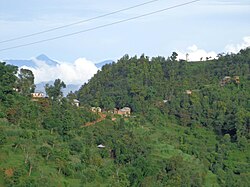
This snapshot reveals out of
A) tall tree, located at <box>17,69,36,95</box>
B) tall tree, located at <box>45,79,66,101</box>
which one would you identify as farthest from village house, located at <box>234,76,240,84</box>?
tall tree, located at <box>17,69,36,95</box>

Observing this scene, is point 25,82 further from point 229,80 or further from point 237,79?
point 237,79

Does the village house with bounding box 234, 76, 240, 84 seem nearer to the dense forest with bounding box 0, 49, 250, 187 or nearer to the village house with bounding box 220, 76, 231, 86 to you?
the dense forest with bounding box 0, 49, 250, 187

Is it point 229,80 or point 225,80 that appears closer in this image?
point 229,80

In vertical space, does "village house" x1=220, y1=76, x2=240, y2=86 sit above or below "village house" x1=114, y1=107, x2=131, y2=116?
above

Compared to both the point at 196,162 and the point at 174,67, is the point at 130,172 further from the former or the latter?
the point at 174,67

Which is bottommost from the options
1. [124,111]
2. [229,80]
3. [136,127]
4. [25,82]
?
[136,127]

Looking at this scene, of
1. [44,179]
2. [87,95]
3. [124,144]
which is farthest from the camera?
[87,95]

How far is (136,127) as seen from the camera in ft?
97.5

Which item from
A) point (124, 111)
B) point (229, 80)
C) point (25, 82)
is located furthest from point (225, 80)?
point (25, 82)

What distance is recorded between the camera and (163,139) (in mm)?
29219

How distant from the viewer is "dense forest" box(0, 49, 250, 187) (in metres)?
21.0

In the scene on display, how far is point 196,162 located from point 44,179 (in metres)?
10.1

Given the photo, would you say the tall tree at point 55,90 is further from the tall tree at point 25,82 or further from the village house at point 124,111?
the village house at point 124,111

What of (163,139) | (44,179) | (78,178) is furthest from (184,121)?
(44,179)
